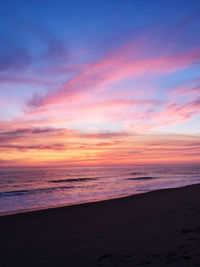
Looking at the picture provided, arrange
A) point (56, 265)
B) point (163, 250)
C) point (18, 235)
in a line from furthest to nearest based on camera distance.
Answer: point (18, 235), point (163, 250), point (56, 265)

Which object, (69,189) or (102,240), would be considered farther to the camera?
(69,189)

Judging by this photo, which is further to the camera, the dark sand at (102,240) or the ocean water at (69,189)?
the ocean water at (69,189)

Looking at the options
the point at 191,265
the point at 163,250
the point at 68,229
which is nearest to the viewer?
the point at 191,265

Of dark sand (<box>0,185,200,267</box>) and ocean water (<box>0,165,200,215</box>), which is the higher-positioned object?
dark sand (<box>0,185,200,267</box>)

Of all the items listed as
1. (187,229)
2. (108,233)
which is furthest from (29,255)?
(187,229)

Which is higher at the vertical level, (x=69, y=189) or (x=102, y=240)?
(x=102, y=240)

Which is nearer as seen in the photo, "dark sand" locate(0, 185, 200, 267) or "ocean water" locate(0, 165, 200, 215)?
"dark sand" locate(0, 185, 200, 267)

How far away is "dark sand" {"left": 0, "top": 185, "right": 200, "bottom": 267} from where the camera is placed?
592 cm

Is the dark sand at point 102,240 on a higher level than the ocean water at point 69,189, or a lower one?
higher

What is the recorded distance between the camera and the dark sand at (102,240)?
5922 mm

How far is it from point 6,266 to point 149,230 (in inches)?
192

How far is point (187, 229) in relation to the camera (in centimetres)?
819

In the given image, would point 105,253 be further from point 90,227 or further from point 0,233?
point 0,233

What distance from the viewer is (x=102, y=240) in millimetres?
7641
